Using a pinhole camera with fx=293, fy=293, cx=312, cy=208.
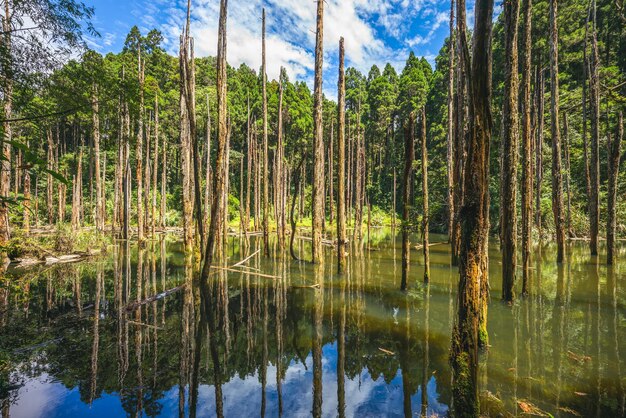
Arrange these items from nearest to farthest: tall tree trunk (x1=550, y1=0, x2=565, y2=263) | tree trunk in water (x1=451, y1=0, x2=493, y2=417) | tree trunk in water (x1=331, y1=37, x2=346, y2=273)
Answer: tree trunk in water (x1=451, y1=0, x2=493, y2=417) < tree trunk in water (x1=331, y1=37, x2=346, y2=273) < tall tree trunk (x1=550, y1=0, x2=565, y2=263)

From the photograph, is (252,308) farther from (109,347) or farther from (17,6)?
(17,6)

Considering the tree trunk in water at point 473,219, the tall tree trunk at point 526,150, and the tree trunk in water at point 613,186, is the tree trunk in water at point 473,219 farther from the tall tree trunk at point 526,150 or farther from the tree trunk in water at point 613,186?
the tree trunk in water at point 613,186

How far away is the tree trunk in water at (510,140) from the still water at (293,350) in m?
1.19

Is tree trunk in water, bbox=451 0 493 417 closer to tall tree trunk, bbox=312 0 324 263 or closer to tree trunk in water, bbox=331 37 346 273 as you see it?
tree trunk in water, bbox=331 37 346 273

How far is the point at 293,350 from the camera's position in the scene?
5.43 m

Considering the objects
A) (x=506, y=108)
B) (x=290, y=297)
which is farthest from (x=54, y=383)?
(x=506, y=108)

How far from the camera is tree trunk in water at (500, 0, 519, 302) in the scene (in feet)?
21.9

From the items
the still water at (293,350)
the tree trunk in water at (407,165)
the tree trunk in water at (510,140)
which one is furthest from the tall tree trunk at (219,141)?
the tree trunk in water at (510,140)

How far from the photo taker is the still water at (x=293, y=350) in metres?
3.82

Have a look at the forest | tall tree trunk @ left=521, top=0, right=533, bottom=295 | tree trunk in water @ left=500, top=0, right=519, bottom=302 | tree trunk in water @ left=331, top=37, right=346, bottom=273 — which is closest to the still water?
the forest

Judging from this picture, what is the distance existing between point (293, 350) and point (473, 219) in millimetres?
3955

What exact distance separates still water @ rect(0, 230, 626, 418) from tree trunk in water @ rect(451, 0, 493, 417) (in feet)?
2.25

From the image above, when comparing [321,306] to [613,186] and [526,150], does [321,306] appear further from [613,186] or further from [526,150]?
[613,186]

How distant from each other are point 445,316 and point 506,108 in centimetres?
520
